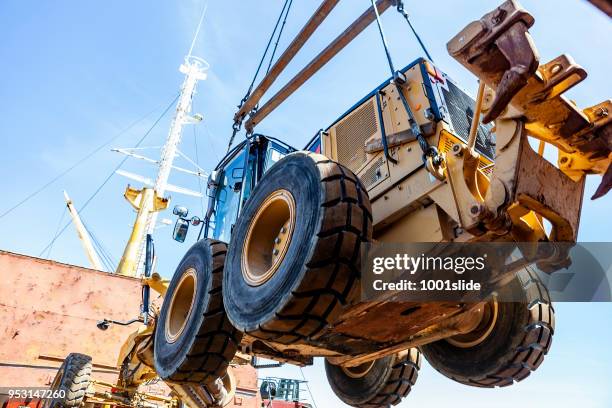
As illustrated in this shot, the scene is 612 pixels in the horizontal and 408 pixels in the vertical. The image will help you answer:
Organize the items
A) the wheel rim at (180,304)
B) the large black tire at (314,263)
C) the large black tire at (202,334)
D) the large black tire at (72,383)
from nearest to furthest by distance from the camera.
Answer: the large black tire at (314,263), the large black tire at (202,334), the wheel rim at (180,304), the large black tire at (72,383)

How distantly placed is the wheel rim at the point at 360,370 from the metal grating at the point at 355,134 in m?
2.57

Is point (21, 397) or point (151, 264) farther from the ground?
point (151, 264)

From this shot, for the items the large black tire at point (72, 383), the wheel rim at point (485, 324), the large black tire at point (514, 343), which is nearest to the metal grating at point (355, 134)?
the large black tire at point (514, 343)

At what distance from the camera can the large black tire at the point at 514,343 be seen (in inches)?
162

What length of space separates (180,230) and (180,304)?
1.25m

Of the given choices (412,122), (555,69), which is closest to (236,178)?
(412,122)

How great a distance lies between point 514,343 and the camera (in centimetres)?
416

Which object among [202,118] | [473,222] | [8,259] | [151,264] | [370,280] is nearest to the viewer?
[473,222]

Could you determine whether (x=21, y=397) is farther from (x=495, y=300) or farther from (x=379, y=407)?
(x=495, y=300)

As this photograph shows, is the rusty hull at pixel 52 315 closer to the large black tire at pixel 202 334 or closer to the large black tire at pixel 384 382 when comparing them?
the large black tire at pixel 202 334

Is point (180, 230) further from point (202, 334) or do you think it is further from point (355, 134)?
point (355, 134)

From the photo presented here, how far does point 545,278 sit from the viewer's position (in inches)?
158

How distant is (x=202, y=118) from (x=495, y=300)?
89.0 ft

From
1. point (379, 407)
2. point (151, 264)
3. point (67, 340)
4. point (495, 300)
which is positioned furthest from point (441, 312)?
point (67, 340)
